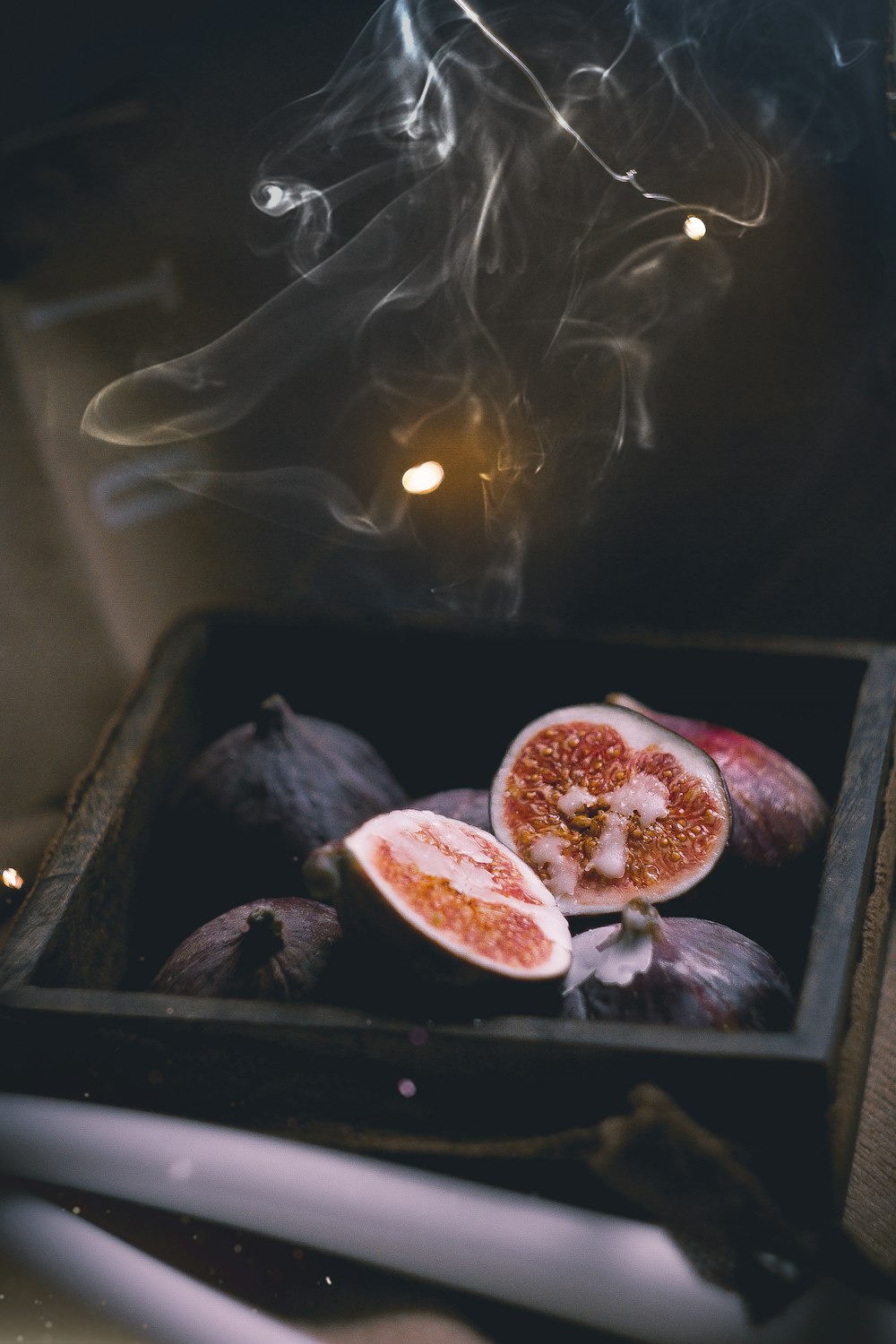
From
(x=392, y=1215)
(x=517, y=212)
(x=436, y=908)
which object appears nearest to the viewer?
(x=392, y=1215)

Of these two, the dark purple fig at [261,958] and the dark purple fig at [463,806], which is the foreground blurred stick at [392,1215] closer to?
the dark purple fig at [261,958]

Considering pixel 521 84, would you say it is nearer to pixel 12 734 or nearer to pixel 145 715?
pixel 145 715

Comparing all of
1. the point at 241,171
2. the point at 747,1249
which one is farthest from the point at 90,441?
the point at 747,1249

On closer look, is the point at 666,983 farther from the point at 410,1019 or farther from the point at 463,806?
the point at 463,806

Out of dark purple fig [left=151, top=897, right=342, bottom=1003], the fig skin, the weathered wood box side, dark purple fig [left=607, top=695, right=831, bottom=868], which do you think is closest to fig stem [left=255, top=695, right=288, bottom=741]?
the fig skin

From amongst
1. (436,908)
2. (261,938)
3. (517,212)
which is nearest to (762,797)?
(436,908)
